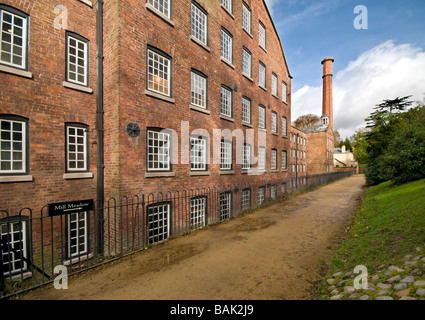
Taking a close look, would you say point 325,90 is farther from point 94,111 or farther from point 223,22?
point 94,111

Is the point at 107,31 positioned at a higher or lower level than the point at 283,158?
higher

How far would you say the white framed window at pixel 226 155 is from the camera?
13.0 m

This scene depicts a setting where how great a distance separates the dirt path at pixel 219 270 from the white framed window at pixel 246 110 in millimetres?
8906

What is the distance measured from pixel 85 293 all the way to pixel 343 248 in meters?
7.21

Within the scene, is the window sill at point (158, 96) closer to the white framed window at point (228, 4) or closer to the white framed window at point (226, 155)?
the white framed window at point (226, 155)

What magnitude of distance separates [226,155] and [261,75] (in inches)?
355

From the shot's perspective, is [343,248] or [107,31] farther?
[107,31]

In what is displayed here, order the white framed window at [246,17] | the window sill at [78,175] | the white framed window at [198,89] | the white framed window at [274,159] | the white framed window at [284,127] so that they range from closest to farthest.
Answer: the window sill at [78,175] < the white framed window at [198,89] < the white framed window at [246,17] < the white framed window at [274,159] < the white framed window at [284,127]

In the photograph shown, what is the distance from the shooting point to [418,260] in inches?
156

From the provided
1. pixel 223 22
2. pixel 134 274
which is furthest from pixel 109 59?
pixel 223 22

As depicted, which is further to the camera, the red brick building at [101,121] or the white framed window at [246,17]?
the white framed window at [246,17]

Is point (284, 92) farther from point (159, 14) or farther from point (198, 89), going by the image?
point (159, 14)

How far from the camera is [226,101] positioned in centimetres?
1348

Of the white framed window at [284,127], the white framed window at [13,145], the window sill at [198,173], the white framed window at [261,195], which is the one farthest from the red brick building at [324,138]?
the white framed window at [13,145]
